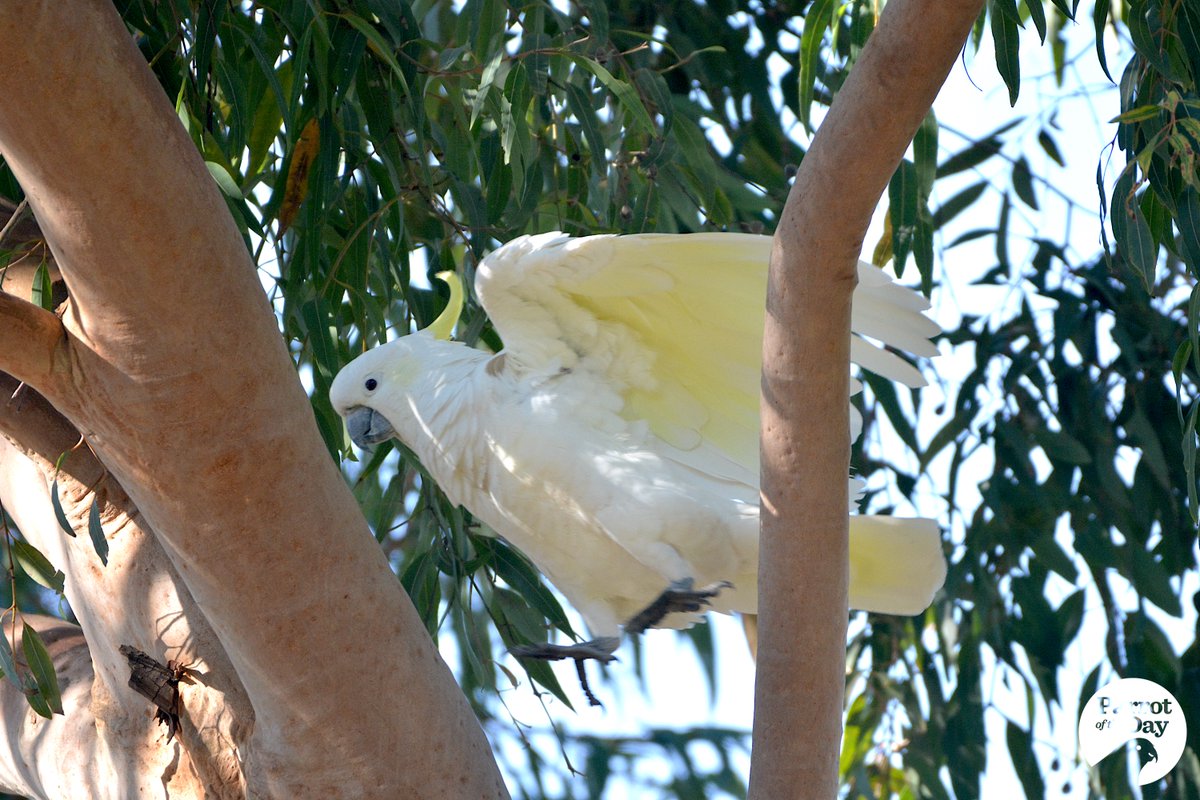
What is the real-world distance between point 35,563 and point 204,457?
2.36ft

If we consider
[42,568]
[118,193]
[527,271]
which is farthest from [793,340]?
[42,568]

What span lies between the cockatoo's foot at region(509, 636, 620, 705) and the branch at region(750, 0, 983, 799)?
29cm

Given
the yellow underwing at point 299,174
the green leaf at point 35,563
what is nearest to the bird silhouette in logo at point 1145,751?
the yellow underwing at point 299,174

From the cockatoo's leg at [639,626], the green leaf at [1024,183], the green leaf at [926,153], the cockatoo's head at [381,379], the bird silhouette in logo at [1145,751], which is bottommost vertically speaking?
the bird silhouette in logo at [1145,751]

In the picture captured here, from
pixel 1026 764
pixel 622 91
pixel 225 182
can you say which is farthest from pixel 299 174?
pixel 1026 764

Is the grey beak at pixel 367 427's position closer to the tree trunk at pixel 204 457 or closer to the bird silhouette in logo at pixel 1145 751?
the tree trunk at pixel 204 457

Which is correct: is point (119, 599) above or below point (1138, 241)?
below

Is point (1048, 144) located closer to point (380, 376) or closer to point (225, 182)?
point (380, 376)

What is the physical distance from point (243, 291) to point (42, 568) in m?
0.80

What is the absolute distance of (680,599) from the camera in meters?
1.51

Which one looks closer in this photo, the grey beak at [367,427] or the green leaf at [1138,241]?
the green leaf at [1138,241]

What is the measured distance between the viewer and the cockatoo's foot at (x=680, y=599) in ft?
4.91

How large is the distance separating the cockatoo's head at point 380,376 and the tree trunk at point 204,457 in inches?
13.4

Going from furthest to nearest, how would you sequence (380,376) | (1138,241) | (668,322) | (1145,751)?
1. (1145,751)
2. (380,376)
3. (668,322)
4. (1138,241)
